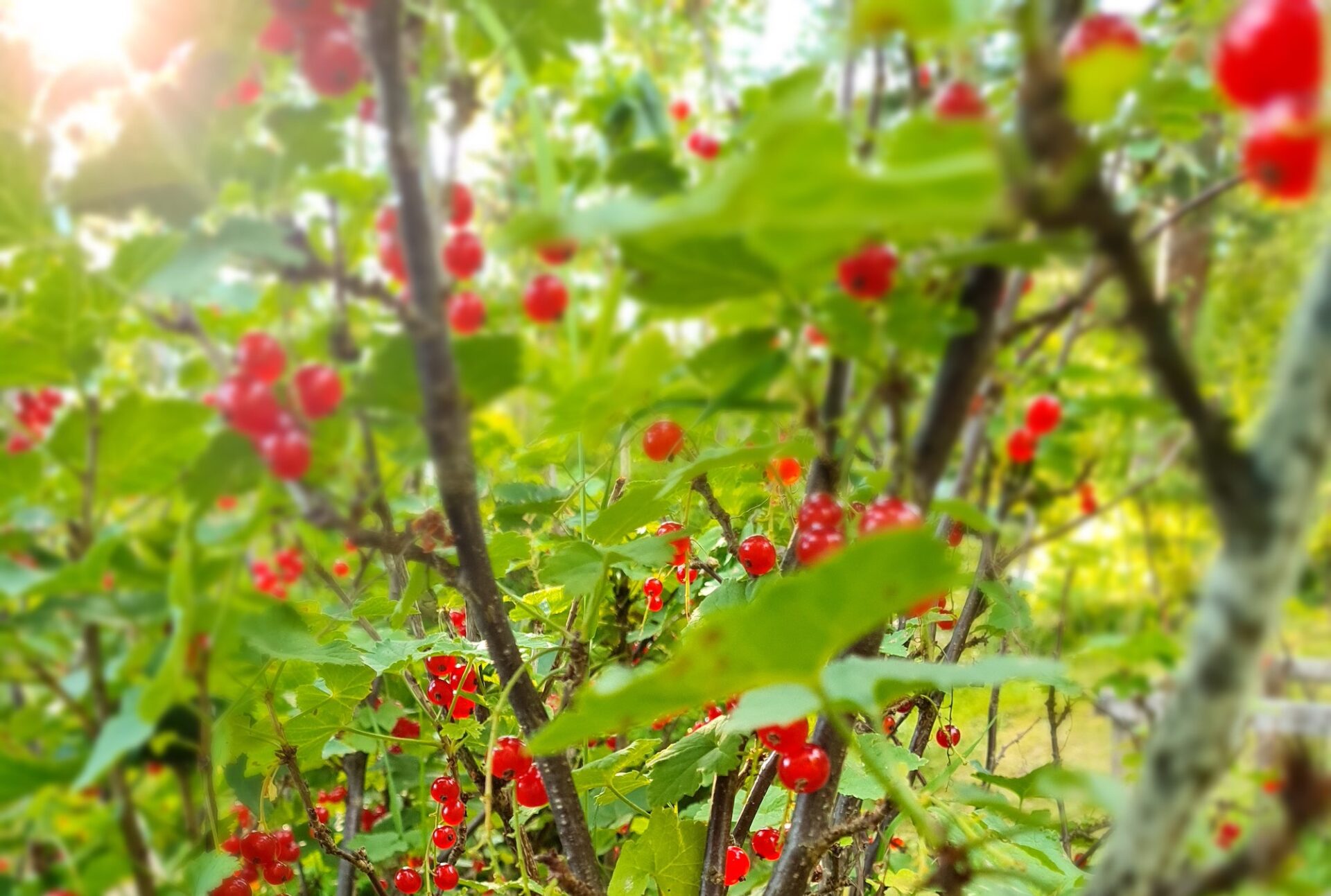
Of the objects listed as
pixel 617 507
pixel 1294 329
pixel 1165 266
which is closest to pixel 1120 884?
pixel 1294 329

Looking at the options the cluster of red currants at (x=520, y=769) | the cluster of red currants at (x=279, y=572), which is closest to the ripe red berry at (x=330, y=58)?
the cluster of red currants at (x=520, y=769)

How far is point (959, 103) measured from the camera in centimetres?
41

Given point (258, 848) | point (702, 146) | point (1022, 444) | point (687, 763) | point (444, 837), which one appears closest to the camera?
point (258, 848)

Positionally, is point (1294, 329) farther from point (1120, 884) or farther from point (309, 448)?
point (309, 448)

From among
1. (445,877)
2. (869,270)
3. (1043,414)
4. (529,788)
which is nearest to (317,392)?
(869,270)

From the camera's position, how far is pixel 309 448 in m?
0.44

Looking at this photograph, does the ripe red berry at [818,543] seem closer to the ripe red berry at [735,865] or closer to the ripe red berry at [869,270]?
the ripe red berry at [869,270]

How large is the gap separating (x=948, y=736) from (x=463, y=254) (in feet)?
2.95

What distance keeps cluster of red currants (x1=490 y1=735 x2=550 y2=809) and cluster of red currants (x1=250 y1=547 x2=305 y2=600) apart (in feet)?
2.40

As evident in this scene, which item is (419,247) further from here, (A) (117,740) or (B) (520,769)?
(B) (520,769)

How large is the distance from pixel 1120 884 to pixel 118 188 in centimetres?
58

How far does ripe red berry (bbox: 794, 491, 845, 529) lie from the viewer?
2.06 feet

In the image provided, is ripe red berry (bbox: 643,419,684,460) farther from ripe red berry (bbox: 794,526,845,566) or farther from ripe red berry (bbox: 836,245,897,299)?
ripe red berry (bbox: 836,245,897,299)

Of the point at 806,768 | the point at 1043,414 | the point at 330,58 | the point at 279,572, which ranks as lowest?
the point at 806,768
